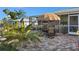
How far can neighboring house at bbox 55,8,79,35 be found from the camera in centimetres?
1448

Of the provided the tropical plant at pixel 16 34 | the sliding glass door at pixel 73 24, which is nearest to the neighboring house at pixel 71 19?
the sliding glass door at pixel 73 24

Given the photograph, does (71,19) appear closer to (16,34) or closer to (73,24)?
(73,24)

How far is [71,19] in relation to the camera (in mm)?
14492

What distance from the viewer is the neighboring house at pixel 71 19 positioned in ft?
47.5

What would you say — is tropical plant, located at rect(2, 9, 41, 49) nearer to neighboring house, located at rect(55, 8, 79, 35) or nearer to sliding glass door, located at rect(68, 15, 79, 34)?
neighboring house, located at rect(55, 8, 79, 35)

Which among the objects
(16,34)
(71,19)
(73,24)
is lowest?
(16,34)

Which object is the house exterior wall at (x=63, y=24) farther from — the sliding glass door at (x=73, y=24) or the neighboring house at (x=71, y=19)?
the sliding glass door at (x=73, y=24)

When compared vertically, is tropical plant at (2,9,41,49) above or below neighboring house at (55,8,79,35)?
below

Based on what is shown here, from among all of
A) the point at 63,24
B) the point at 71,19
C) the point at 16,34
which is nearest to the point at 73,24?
the point at 71,19

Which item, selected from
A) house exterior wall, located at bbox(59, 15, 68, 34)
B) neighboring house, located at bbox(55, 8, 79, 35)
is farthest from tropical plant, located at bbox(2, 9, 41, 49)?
neighboring house, located at bbox(55, 8, 79, 35)

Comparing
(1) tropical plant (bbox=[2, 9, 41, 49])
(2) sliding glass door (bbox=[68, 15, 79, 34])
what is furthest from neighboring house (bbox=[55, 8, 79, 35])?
(1) tropical plant (bbox=[2, 9, 41, 49])
